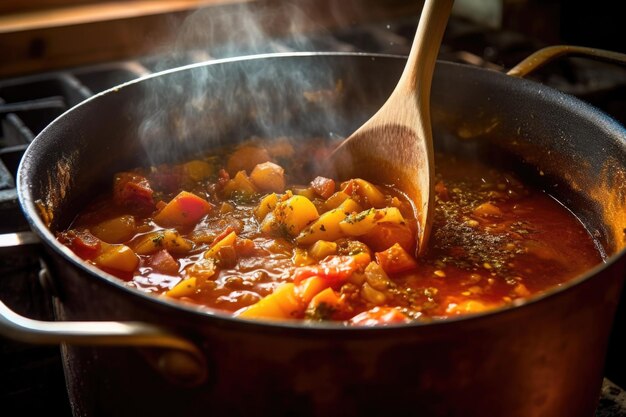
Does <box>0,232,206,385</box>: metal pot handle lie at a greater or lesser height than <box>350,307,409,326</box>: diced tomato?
greater

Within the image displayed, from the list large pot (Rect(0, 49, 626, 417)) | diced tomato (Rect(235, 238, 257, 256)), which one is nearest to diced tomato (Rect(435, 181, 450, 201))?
large pot (Rect(0, 49, 626, 417))

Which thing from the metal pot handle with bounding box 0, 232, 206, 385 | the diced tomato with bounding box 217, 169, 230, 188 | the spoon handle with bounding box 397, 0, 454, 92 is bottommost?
the diced tomato with bounding box 217, 169, 230, 188

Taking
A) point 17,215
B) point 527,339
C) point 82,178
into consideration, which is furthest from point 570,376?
point 17,215

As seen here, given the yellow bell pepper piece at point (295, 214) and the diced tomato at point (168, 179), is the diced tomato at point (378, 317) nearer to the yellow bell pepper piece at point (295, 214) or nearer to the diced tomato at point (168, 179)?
→ the yellow bell pepper piece at point (295, 214)

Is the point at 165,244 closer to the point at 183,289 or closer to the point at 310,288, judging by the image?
the point at 183,289

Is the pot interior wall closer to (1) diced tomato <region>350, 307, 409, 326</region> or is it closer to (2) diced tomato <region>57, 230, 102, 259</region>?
(2) diced tomato <region>57, 230, 102, 259</region>

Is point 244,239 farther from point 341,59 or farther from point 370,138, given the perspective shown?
point 341,59

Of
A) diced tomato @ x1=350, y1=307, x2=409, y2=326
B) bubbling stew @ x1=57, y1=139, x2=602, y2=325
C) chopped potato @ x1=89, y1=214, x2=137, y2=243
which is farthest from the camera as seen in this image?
chopped potato @ x1=89, y1=214, x2=137, y2=243

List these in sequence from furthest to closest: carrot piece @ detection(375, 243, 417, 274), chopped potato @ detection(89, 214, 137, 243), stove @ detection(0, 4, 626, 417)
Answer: stove @ detection(0, 4, 626, 417) < chopped potato @ detection(89, 214, 137, 243) < carrot piece @ detection(375, 243, 417, 274)

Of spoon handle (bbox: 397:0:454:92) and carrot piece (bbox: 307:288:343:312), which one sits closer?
carrot piece (bbox: 307:288:343:312)
